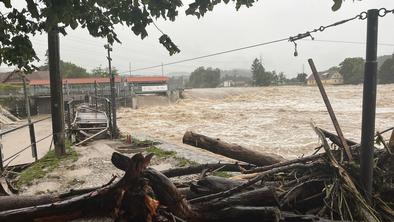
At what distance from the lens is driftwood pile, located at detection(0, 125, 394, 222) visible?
2025 millimetres

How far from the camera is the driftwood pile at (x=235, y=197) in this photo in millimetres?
2025

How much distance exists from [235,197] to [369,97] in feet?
3.52

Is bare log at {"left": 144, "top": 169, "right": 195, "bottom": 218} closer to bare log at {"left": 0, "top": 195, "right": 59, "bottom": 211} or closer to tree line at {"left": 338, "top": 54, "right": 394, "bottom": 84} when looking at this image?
bare log at {"left": 0, "top": 195, "right": 59, "bottom": 211}

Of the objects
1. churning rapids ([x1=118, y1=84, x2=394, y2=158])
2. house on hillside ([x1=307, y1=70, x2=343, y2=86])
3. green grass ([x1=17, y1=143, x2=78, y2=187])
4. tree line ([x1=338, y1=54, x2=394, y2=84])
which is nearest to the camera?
green grass ([x1=17, y1=143, x2=78, y2=187])

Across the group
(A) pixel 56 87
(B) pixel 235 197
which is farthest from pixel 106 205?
(A) pixel 56 87

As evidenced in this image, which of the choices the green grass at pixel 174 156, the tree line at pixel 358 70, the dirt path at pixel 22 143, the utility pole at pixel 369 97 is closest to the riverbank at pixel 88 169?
the green grass at pixel 174 156

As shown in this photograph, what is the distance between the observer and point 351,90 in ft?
168

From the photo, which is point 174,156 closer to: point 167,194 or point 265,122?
point 167,194

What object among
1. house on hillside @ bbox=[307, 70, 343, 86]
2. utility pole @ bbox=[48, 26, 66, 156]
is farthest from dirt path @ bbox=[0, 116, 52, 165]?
house on hillside @ bbox=[307, 70, 343, 86]

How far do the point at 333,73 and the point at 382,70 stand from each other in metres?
17.1

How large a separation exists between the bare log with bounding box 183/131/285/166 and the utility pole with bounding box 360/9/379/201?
56.8 inches

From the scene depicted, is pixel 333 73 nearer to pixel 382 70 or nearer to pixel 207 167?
pixel 382 70

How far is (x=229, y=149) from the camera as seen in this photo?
3.85 metres

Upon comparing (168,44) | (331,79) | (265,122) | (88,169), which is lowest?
(265,122)
